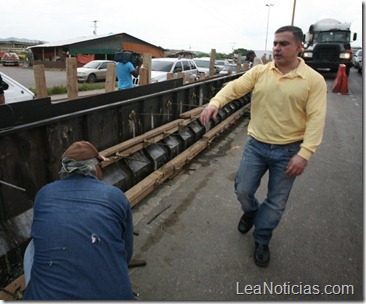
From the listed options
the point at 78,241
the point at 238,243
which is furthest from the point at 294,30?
the point at 78,241

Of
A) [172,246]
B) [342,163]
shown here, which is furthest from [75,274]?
[342,163]

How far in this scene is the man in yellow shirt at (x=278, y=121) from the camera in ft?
8.10

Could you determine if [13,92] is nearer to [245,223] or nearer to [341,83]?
[245,223]

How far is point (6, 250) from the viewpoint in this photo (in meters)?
2.50

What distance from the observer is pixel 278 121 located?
8.70 ft

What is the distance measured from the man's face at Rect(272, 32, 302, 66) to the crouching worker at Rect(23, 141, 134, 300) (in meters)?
1.73

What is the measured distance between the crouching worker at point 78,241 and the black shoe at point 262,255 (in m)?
1.54

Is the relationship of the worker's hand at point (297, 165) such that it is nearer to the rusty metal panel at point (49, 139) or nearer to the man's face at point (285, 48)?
the man's face at point (285, 48)

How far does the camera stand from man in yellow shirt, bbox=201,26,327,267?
2.47m

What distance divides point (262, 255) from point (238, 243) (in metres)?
0.37

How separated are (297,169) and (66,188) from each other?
1.70m

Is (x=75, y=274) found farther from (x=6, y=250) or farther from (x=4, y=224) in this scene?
(x=4, y=224)

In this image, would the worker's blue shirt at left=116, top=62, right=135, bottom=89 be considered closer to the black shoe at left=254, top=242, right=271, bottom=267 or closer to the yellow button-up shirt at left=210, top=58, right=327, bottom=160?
the yellow button-up shirt at left=210, top=58, right=327, bottom=160

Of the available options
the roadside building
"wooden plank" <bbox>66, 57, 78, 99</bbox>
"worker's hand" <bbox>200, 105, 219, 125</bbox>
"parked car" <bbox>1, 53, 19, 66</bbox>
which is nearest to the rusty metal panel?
"wooden plank" <bbox>66, 57, 78, 99</bbox>
